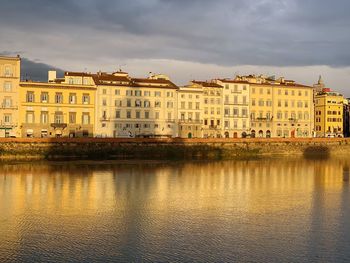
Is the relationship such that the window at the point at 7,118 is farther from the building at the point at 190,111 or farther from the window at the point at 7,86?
the building at the point at 190,111

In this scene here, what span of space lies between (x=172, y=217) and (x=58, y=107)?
4907cm

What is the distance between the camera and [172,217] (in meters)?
27.6

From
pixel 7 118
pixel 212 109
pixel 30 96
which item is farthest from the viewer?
pixel 212 109

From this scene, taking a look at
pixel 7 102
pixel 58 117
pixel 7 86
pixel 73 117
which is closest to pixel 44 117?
pixel 58 117

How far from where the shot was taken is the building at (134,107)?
7662cm

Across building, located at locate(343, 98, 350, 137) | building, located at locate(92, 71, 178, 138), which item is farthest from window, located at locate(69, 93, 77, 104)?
building, located at locate(343, 98, 350, 137)

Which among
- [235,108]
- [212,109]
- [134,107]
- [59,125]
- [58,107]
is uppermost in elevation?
[235,108]

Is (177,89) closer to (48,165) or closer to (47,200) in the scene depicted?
(48,165)

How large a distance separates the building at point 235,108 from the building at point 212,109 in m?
0.83

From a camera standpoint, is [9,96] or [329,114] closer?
[9,96]

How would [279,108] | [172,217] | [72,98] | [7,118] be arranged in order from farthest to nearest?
[279,108] → [72,98] → [7,118] → [172,217]

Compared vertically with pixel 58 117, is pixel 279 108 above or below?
above

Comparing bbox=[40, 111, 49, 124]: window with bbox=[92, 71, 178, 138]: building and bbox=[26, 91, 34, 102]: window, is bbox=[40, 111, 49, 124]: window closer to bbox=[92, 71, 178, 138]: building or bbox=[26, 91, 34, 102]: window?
bbox=[26, 91, 34, 102]: window

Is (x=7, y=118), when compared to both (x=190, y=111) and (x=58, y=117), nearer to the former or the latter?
(x=58, y=117)
